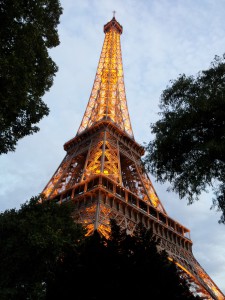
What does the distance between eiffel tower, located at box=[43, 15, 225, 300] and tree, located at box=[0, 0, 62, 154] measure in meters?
11.4

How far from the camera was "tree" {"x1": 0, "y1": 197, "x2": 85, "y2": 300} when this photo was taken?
59.0 ft

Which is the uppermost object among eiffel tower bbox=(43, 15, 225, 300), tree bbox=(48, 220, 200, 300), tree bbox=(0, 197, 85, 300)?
eiffel tower bbox=(43, 15, 225, 300)

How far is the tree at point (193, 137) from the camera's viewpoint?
11.7 metres

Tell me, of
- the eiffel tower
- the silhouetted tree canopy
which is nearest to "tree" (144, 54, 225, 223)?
the silhouetted tree canopy

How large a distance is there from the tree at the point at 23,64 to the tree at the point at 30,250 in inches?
306

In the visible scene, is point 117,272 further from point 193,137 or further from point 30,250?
point 30,250

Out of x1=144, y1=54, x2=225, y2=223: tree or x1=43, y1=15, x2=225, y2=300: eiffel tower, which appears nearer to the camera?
x1=144, y1=54, x2=225, y2=223: tree

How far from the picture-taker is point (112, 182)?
33938 millimetres

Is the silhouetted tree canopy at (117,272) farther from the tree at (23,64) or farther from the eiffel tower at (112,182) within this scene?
the eiffel tower at (112,182)

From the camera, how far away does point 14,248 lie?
62.6 ft

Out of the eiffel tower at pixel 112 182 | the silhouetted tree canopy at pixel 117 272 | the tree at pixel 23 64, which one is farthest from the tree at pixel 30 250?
the silhouetted tree canopy at pixel 117 272

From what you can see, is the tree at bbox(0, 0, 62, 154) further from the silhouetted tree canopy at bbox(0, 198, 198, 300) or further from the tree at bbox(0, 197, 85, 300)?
the tree at bbox(0, 197, 85, 300)

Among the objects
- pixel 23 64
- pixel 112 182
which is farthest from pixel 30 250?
pixel 112 182

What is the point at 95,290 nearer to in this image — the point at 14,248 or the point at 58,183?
the point at 14,248
